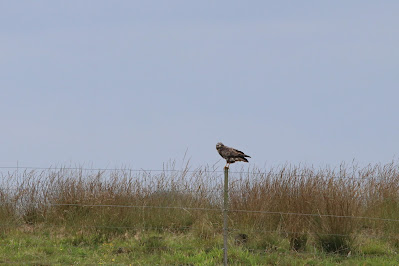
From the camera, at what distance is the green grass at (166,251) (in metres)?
8.80

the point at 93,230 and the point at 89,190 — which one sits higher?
the point at 89,190

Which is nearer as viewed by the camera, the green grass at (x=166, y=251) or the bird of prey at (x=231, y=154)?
the bird of prey at (x=231, y=154)

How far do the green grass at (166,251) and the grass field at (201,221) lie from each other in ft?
0.06

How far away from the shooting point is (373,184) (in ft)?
40.1

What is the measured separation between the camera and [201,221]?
1060 cm

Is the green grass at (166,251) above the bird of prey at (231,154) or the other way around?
the other way around

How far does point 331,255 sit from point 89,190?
4.98 meters

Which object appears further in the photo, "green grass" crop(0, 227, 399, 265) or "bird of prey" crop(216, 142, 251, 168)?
"green grass" crop(0, 227, 399, 265)

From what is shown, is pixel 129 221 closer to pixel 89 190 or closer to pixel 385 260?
→ pixel 89 190

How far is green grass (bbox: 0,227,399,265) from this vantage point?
347 inches

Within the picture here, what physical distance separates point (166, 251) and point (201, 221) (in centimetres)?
156

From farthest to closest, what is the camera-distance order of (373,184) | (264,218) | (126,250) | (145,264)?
1. (373,184)
2. (264,218)
3. (126,250)
4. (145,264)

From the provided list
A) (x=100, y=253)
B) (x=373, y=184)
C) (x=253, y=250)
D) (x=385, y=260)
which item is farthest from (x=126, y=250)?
(x=373, y=184)

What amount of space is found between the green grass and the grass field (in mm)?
18
